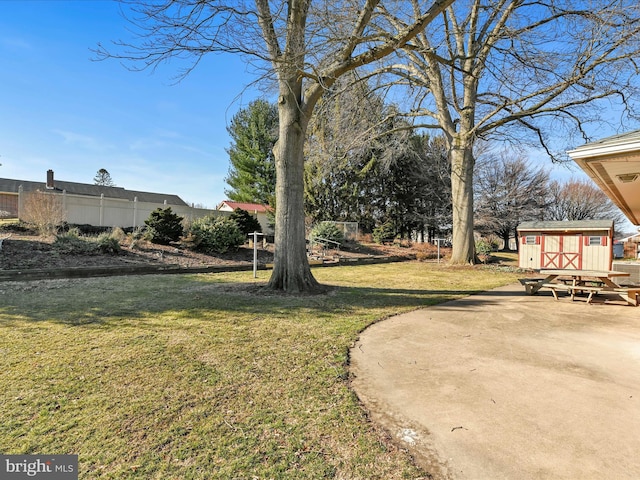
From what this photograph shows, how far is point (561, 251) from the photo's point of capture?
15086mm

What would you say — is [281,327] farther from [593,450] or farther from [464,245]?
[464,245]

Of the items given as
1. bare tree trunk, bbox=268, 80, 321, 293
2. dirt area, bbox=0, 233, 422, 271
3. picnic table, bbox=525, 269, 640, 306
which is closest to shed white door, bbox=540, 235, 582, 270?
picnic table, bbox=525, 269, 640, 306

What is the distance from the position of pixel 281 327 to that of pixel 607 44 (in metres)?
10.4

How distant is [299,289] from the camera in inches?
287

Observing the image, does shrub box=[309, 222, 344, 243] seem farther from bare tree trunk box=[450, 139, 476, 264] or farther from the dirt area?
bare tree trunk box=[450, 139, 476, 264]

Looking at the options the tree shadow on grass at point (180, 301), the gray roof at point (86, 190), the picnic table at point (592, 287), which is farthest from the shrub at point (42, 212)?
the gray roof at point (86, 190)

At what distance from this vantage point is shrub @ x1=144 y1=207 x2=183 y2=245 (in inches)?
515

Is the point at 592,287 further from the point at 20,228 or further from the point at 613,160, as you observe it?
the point at 20,228

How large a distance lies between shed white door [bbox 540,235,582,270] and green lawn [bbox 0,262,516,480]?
13.0 metres

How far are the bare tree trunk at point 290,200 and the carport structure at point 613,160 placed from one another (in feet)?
16.1

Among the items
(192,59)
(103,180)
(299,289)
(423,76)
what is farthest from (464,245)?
(103,180)

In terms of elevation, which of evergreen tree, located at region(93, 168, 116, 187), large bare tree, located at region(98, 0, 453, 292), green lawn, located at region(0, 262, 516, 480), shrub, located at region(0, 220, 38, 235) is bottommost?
green lawn, located at region(0, 262, 516, 480)

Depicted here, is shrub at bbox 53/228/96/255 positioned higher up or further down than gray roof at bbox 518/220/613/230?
further down

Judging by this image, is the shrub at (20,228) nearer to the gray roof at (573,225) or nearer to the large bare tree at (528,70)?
the large bare tree at (528,70)
